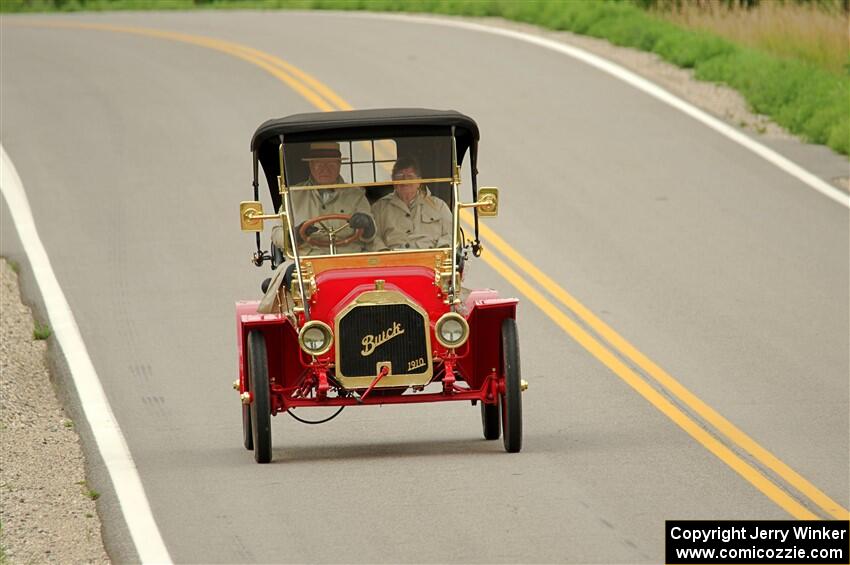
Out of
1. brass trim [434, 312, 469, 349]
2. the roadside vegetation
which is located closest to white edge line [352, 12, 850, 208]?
the roadside vegetation

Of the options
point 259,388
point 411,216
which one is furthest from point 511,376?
point 259,388

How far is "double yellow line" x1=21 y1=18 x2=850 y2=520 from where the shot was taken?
9.95m

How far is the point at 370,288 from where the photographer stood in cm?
1035

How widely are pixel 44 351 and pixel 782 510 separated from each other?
6.45 meters

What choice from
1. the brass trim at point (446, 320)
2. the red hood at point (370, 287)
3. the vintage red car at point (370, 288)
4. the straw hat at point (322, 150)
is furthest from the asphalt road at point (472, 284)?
the straw hat at point (322, 150)

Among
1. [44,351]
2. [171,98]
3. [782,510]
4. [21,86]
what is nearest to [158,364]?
[44,351]

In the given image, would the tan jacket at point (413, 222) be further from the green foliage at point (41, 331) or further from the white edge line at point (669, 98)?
the white edge line at point (669, 98)

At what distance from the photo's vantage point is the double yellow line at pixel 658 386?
995cm

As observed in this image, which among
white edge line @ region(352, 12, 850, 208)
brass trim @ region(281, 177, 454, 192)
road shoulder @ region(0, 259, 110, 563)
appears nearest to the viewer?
road shoulder @ region(0, 259, 110, 563)

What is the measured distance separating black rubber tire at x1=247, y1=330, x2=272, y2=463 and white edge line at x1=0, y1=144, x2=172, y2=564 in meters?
0.75

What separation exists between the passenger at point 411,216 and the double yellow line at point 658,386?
2.15 metres

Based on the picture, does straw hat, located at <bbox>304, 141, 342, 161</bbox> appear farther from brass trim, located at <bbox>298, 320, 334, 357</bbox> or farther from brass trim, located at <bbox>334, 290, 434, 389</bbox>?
brass trim, located at <bbox>298, 320, 334, 357</bbox>

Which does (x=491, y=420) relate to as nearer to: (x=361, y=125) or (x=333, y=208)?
(x=333, y=208)

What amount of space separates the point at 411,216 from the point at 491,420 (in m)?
1.39
